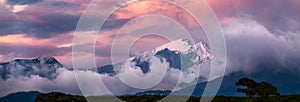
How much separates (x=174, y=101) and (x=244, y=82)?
22.3 metres

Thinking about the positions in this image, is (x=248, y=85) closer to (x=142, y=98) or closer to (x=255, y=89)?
(x=255, y=89)

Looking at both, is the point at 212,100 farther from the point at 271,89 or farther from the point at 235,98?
the point at 271,89

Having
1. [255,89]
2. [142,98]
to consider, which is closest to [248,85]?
[255,89]

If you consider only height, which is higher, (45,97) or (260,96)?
(260,96)

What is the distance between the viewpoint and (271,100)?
330 ft

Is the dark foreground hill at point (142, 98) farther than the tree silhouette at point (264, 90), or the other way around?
the dark foreground hill at point (142, 98)

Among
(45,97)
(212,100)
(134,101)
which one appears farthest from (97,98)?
(212,100)

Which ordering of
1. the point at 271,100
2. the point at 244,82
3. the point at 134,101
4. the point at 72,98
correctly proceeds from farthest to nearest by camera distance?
1. the point at 134,101
2. the point at 72,98
3. the point at 271,100
4. the point at 244,82

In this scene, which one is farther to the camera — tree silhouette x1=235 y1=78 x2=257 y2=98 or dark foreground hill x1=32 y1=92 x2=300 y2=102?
dark foreground hill x1=32 y1=92 x2=300 y2=102

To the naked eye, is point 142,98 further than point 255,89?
Yes

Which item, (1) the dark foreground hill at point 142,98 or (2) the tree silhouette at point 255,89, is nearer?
(2) the tree silhouette at point 255,89

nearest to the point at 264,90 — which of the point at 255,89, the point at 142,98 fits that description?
the point at 255,89

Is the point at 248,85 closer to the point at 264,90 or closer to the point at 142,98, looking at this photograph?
the point at 264,90

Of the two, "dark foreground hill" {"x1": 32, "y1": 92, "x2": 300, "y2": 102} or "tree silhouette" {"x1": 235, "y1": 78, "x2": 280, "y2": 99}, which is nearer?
"tree silhouette" {"x1": 235, "y1": 78, "x2": 280, "y2": 99}
